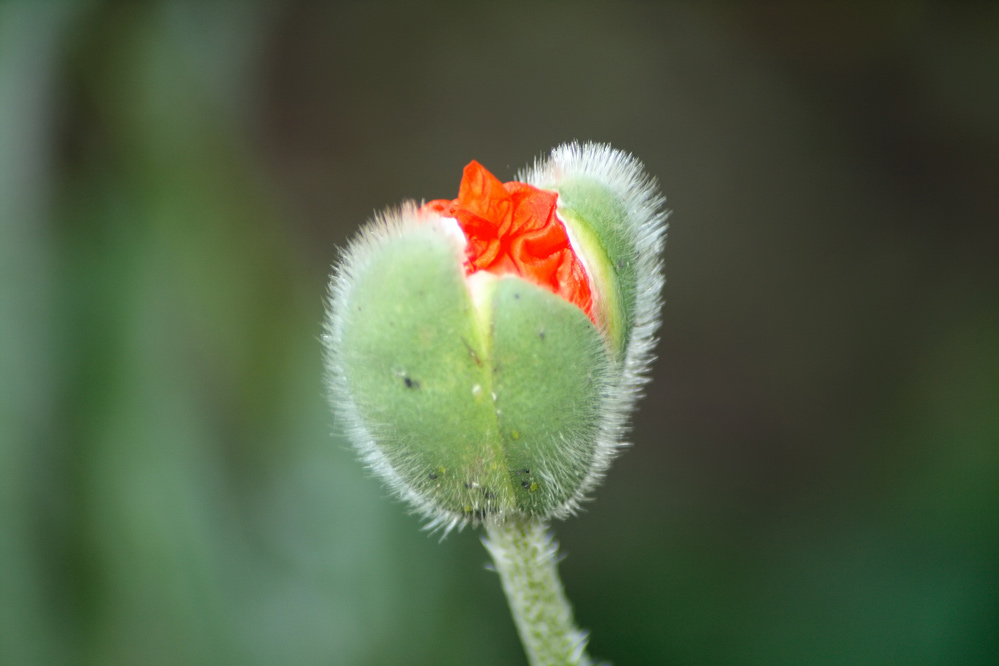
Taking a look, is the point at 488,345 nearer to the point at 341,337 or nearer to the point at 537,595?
the point at 341,337

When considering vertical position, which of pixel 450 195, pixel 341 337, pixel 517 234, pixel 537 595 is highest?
pixel 450 195

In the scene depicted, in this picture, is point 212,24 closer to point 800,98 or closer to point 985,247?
point 800,98

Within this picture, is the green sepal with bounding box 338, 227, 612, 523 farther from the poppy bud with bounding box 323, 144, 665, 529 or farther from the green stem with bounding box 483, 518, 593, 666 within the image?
the green stem with bounding box 483, 518, 593, 666

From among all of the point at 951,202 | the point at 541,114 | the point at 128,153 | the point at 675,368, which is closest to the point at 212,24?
the point at 128,153

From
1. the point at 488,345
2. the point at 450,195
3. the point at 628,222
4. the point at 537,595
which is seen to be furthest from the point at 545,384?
the point at 450,195

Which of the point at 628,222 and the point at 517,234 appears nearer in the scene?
the point at 517,234

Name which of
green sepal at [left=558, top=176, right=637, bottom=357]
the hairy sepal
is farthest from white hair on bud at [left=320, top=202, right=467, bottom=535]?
green sepal at [left=558, top=176, right=637, bottom=357]

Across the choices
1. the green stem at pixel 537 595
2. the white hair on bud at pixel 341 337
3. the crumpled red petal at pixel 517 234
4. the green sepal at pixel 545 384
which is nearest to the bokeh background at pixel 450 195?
the green stem at pixel 537 595
